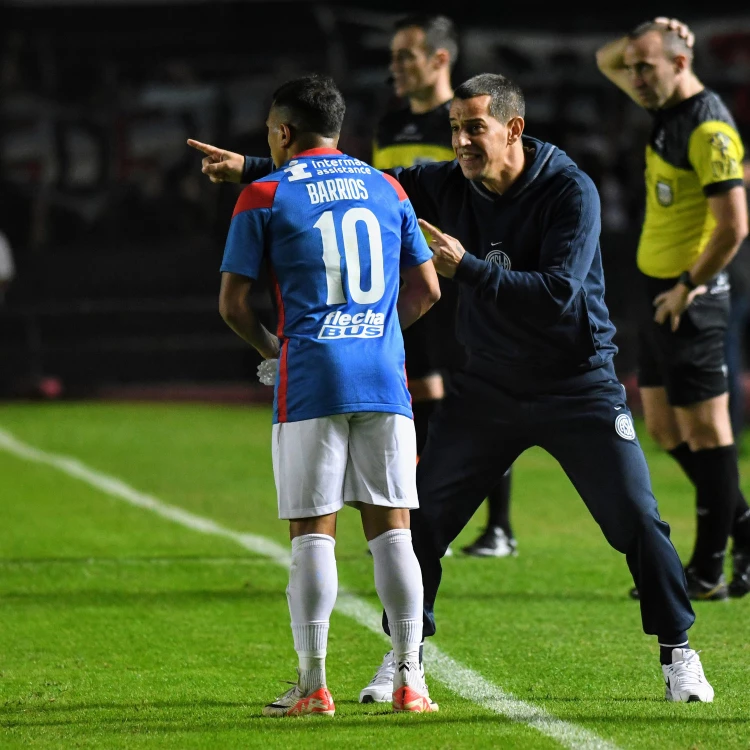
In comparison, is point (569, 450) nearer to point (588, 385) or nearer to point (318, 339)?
point (588, 385)

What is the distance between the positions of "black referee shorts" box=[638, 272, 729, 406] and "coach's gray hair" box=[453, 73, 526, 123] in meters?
2.13

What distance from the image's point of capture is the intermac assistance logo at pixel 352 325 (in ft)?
15.8

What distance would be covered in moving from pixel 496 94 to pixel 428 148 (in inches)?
118

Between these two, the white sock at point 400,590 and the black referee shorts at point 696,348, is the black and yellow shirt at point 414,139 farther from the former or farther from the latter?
the white sock at point 400,590

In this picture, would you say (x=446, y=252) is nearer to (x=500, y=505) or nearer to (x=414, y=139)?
(x=414, y=139)

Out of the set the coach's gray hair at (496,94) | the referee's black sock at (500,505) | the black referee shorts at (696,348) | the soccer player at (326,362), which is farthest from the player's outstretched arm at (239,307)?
the referee's black sock at (500,505)

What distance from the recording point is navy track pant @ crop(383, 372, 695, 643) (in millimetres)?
5039

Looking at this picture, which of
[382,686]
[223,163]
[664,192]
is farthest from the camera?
[664,192]

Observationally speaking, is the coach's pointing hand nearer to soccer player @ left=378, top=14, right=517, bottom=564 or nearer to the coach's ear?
the coach's ear

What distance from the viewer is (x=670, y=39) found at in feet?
22.6

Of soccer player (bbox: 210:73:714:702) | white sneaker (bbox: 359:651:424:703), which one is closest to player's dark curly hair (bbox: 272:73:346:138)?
soccer player (bbox: 210:73:714:702)

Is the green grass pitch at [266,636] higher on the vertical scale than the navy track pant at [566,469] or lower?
lower

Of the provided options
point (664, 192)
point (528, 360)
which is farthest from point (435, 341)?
point (528, 360)

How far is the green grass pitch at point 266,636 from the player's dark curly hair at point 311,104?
185cm
